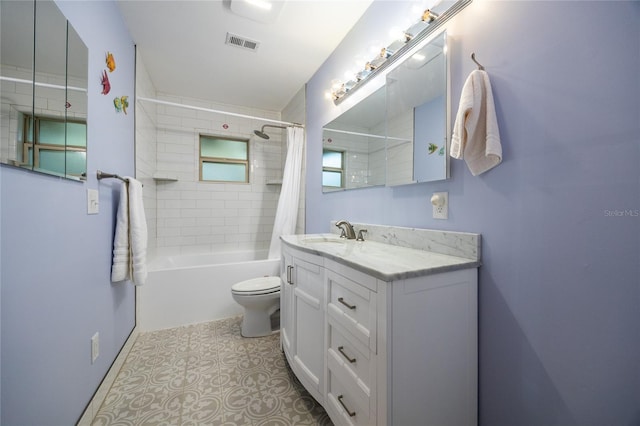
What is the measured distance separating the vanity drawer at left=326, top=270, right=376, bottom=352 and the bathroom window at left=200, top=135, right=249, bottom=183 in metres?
2.85

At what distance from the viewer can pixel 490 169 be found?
3.34 feet

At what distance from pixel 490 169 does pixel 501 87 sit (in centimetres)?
32

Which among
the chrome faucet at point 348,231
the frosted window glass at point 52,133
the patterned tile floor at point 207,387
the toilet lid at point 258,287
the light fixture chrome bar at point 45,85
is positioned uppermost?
the light fixture chrome bar at point 45,85

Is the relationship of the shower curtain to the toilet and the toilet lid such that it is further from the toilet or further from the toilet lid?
the toilet

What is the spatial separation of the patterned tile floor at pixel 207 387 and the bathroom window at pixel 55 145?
1237 millimetres

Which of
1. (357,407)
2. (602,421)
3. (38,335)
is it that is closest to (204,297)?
(38,335)

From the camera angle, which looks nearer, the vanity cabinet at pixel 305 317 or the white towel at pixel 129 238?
the vanity cabinet at pixel 305 317

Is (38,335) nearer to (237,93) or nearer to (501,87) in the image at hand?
(501,87)

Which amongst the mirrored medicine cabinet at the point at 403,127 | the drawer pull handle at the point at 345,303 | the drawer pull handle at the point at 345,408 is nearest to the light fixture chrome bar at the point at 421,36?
the mirrored medicine cabinet at the point at 403,127

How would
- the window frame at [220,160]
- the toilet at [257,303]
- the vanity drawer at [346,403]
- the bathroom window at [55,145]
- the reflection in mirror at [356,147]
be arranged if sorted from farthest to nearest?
the window frame at [220,160] < the toilet at [257,303] < the reflection in mirror at [356,147] < the vanity drawer at [346,403] < the bathroom window at [55,145]

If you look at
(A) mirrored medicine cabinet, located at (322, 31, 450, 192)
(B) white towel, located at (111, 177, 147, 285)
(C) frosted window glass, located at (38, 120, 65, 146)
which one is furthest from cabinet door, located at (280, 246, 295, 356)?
(C) frosted window glass, located at (38, 120, 65, 146)

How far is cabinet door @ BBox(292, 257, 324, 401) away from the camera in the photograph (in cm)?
121

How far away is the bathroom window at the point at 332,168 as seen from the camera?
84.7 inches

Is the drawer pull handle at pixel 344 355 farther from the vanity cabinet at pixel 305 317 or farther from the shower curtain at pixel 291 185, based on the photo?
the shower curtain at pixel 291 185
